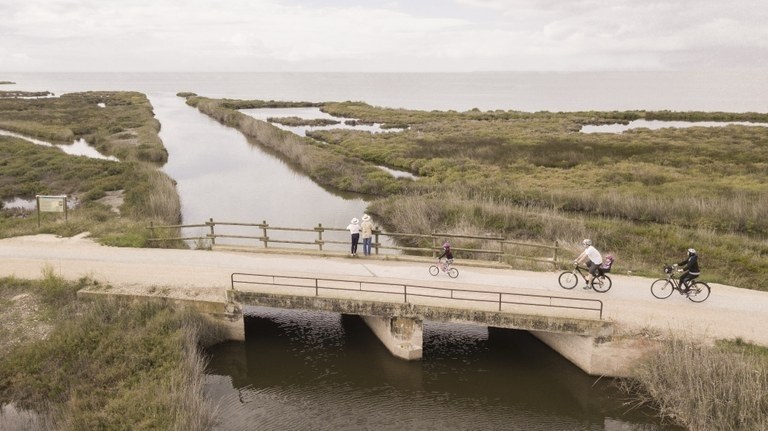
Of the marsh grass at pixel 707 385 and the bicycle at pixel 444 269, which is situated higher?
the bicycle at pixel 444 269

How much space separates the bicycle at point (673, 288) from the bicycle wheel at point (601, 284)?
142 cm

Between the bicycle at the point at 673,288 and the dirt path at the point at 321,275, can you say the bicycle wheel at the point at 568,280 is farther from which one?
the bicycle at the point at 673,288

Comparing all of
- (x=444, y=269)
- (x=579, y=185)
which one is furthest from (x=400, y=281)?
(x=579, y=185)

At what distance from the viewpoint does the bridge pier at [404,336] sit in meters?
18.0

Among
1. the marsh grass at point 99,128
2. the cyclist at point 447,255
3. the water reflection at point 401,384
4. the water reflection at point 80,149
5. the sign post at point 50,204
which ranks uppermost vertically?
the marsh grass at point 99,128

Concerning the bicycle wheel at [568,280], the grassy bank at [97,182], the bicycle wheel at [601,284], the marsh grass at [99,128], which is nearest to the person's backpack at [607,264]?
the bicycle wheel at [601,284]

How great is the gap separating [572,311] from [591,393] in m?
2.53

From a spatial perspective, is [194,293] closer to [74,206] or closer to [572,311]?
[572,311]

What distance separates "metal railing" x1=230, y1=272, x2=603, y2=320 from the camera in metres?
17.5

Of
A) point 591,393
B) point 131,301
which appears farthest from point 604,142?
point 131,301

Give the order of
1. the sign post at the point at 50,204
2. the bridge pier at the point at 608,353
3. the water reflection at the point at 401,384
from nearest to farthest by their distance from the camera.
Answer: the water reflection at the point at 401,384 → the bridge pier at the point at 608,353 → the sign post at the point at 50,204

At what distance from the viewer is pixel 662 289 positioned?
18.8m

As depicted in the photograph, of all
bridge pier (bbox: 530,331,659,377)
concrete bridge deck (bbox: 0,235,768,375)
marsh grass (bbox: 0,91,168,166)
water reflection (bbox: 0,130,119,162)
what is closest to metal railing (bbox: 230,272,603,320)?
concrete bridge deck (bbox: 0,235,768,375)

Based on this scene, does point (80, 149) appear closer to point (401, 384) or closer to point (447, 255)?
point (447, 255)
